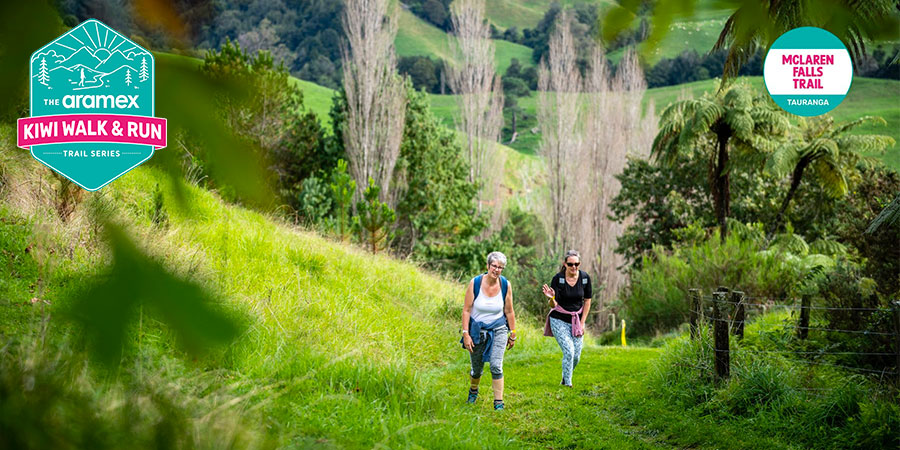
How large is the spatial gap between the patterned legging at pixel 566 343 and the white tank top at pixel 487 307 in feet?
4.59

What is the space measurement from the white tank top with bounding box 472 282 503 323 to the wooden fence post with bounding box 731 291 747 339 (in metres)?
2.30

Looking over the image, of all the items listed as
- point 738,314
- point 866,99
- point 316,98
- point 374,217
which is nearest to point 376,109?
point 374,217

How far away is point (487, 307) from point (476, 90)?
2804 cm

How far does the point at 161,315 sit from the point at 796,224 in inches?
926

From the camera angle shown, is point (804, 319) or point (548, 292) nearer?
point (548, 292)

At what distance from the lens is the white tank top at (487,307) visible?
6.01m

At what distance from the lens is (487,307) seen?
6012 millimetres

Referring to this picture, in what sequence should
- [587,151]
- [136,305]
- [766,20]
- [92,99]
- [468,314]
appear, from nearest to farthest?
[136,305], [92,99], [766,20], [468,314], [587,151]

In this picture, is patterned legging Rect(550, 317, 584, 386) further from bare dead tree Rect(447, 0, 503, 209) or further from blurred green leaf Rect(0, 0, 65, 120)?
bare dead tree Rect(447, 0, 503, 209)

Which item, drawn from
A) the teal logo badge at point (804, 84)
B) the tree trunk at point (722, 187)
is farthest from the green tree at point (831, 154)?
the teal logo badge at point (804, 84)

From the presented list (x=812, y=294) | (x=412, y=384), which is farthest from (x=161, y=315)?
(x=812, y=294)

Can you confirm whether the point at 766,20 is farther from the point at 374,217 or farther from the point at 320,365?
the point at 374,217

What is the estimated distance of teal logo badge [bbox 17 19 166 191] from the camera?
844mm

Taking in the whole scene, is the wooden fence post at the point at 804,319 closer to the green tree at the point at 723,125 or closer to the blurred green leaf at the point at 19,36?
the blurred green leaf at the point at 19,36
